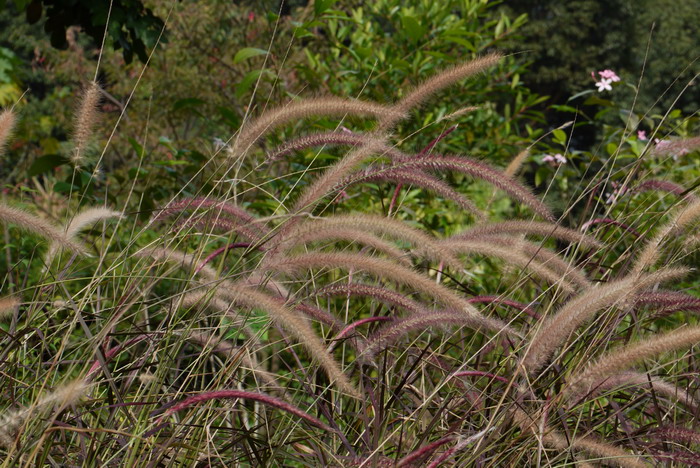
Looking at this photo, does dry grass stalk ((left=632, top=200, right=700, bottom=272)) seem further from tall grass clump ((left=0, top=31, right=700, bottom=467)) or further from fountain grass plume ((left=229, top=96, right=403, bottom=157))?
fountain grass plume ((left=229, top=96, right=403, bottom=157))

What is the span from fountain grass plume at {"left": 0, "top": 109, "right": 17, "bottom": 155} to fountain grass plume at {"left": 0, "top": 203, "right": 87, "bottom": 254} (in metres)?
0.15

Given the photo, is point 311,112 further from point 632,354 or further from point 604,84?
point 604,84

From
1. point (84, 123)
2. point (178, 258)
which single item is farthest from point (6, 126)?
point (178, 258)

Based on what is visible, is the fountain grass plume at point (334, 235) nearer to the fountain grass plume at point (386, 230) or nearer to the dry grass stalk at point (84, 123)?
the fountain grass plume at point (386, 230)

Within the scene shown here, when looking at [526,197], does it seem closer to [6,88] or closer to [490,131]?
[490,131]

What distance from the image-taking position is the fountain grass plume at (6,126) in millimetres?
1767

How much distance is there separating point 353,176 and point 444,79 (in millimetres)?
395

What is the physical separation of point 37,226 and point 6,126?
252 mm

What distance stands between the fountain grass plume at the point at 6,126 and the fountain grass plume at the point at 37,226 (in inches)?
5.8

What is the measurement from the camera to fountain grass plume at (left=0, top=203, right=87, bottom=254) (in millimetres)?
1672

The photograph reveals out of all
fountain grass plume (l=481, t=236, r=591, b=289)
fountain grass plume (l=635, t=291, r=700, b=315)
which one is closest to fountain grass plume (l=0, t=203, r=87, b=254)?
fountain grass plume (l=481, t=236, r=591, b=289)

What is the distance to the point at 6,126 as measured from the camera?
5.86 feet

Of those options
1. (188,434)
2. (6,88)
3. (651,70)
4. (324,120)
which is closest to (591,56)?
(651,70)

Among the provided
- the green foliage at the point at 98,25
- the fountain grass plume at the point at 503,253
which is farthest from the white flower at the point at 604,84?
the fountain grass plume at the point at 503,253
